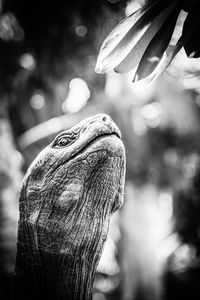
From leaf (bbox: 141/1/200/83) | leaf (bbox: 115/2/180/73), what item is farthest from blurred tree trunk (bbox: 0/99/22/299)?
leaf (bbox: 141/1/200/83)

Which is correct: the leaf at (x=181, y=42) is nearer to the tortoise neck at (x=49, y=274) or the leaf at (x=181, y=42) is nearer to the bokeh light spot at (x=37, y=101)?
the tortoise neck at (x=49, y=274)

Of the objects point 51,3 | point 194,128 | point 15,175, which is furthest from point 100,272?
point 51,3

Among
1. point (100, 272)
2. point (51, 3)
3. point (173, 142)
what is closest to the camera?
point (51, 3)

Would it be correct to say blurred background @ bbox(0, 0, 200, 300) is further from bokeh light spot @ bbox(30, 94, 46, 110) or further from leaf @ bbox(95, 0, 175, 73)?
leaf @ bbox(95, 0, 175, 73)

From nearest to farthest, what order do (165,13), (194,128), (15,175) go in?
1. (165,13)
2. (15,175)
3. (194,128)

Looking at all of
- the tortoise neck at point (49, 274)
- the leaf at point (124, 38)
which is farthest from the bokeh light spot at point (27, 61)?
the tortoise neck at point (49, 274)

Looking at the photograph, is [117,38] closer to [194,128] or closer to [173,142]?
[194,128]
